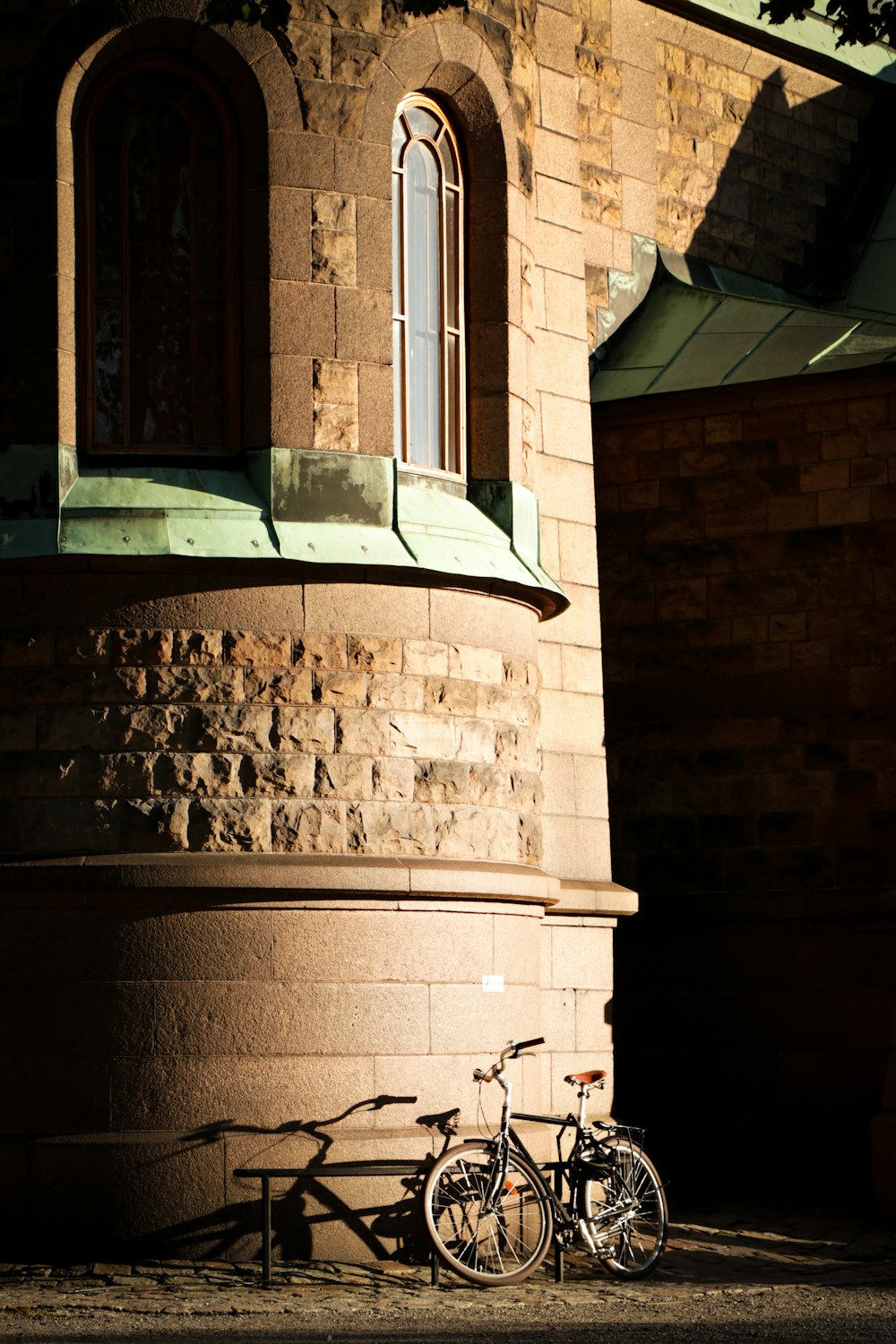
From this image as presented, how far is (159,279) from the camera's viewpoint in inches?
479

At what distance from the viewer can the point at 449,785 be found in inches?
475

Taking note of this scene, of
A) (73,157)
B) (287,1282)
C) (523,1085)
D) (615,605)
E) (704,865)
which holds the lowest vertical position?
(287,1282)

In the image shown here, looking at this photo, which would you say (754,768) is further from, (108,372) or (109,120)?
(109,120)

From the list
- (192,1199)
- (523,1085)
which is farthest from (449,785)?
(192,1199)

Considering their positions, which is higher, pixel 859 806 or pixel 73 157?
pixel 73 157

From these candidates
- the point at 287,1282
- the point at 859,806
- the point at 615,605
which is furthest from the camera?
the point at 615,605

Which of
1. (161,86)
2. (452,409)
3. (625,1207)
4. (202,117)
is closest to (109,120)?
(161,86)

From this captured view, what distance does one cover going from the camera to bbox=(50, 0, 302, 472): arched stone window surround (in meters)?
11.9

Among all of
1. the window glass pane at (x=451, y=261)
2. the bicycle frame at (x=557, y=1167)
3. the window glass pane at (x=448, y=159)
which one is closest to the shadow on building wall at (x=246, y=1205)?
the bicycle frame at (x=557, y=1167)

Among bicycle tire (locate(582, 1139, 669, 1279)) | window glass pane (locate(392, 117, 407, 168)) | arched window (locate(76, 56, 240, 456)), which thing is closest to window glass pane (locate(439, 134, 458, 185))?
window glass pane (locate(392, 117, 407, 168))

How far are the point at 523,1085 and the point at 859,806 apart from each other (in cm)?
405

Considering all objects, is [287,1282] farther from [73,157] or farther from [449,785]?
[73,157]

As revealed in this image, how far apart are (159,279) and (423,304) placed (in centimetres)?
161

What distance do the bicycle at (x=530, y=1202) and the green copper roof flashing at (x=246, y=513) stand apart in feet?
9.04
